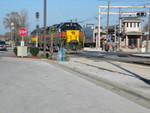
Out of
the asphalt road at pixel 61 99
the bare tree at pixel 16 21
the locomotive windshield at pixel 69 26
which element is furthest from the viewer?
the bare tree at pixel 16 21

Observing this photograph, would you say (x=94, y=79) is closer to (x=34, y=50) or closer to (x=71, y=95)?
(x=71, y=95)

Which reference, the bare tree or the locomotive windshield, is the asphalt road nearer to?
the locomotive windshield

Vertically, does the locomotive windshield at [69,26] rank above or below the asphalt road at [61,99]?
above

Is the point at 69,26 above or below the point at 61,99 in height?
above

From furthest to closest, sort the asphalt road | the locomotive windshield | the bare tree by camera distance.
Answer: the bare tree < the locomotive windshield < the asphalt road

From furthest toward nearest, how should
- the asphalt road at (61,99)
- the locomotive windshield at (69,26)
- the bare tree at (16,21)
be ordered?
the bare tree at (16,21) → the locomotive windshield at (69,26) → the asphalt road at (61,99)

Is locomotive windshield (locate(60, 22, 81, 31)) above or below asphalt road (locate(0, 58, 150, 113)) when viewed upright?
above

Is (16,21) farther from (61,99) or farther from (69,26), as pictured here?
(61,99)

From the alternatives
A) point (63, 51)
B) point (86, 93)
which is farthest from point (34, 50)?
point (86, 93)

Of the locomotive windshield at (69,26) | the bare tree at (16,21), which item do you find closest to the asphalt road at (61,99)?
the locomotive windshield at (69,26)

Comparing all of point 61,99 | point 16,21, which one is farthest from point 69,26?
point 16,21

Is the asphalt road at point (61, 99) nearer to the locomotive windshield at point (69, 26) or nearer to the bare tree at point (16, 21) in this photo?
the locomotive windshield at point (69, 26)

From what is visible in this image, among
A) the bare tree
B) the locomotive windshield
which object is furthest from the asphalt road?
the bare tree

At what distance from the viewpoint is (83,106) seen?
7984mm
